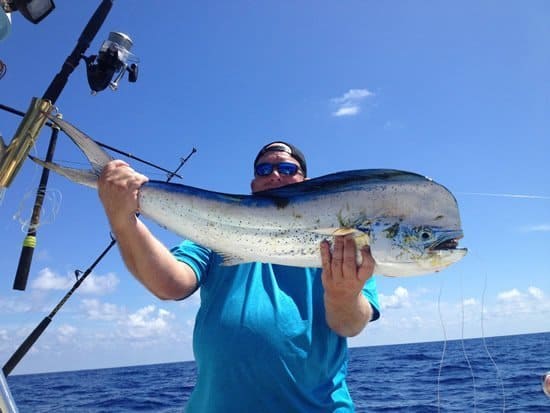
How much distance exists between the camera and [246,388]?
7.45 ft

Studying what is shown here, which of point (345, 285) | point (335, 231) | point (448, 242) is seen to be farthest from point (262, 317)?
point (448, 242)

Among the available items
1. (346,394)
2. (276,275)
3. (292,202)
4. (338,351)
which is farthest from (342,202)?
(346,394)

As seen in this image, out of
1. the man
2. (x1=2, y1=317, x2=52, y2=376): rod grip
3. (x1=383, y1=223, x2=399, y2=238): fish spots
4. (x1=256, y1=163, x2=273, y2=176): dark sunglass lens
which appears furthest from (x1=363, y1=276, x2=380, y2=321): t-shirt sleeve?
(x1=2, y1=317, x2=52, y2=376): rod grip

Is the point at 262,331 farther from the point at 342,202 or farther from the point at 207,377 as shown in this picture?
the point at 342,202

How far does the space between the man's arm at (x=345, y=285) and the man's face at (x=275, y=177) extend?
0.91m

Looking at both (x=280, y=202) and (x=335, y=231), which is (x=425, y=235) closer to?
(x=335, y=231)

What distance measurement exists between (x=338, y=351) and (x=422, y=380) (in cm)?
2643

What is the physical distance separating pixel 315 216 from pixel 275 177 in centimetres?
88

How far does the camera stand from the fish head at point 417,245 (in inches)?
82.8

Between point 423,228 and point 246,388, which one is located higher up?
point 423,228

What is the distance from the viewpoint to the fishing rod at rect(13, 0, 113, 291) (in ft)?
11.2

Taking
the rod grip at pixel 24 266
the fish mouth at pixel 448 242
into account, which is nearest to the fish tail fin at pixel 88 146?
the rod grip at pixel 24 266

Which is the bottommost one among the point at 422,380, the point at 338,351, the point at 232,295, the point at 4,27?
the point at 422,380

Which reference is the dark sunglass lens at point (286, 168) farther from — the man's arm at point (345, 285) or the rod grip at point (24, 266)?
the rod grip at point (24, 266)
